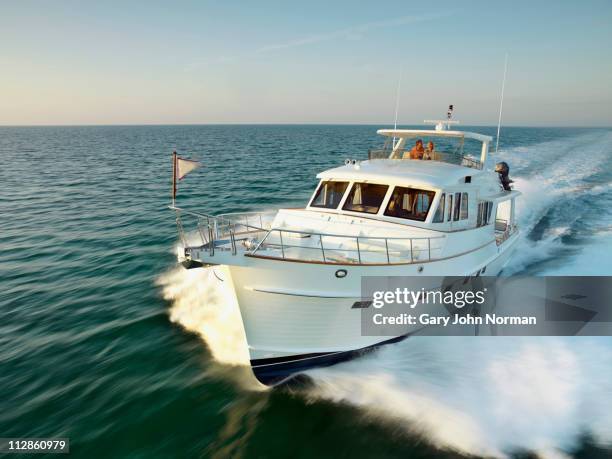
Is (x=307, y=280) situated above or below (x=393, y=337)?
above

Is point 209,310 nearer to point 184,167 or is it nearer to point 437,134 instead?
point 184,167

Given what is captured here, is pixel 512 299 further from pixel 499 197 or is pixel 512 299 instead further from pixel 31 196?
pixel 31 196

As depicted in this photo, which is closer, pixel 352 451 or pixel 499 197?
pixel 352 451

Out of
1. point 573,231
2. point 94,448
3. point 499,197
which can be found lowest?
point 94,448

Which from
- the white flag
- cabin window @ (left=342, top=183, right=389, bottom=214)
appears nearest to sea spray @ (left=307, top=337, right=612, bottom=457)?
cabin window @ (left=342, top=183, right=389, bottom=214)

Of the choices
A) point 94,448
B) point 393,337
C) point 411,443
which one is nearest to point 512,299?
point 393,337

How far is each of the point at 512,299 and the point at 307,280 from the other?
7.07 meters

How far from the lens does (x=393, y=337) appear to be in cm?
810

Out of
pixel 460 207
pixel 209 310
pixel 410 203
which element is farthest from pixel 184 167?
pixel 460 207

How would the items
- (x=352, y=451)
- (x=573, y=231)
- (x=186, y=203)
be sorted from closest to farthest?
(x=352, y=451) → (x=573, y=231) → (x=186, y=203)

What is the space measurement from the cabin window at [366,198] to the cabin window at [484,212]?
114 inches

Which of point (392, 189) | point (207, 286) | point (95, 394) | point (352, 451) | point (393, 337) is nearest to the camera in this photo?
point (352, 451)

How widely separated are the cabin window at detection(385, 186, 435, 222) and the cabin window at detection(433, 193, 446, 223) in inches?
8.5

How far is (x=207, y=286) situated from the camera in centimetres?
1098
